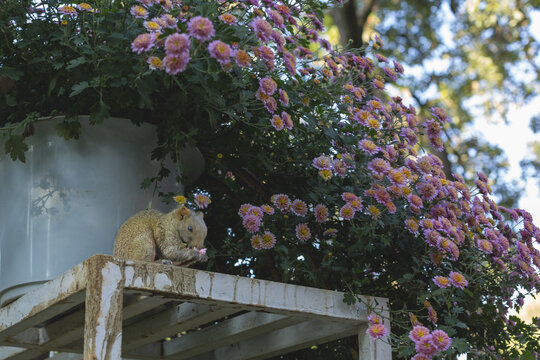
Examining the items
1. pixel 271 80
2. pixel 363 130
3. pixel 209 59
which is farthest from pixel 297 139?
pixel 209 59

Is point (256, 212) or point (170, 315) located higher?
point (256, 212)

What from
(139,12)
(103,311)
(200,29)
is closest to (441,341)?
(103,311)

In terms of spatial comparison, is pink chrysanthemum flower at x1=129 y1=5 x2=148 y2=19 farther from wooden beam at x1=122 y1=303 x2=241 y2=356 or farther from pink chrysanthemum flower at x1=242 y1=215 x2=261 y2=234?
wooden beam at x1=122 y1=303 x2=241 y2=356

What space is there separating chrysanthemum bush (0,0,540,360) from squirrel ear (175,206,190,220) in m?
0.21

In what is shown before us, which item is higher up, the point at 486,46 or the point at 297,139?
the point at 486,46

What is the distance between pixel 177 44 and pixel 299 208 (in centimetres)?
59

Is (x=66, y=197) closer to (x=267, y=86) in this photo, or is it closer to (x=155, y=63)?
(x=155, y=63)

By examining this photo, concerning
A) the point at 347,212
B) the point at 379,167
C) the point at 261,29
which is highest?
the point at 261,29

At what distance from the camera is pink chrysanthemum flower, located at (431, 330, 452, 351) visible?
66.7 inches

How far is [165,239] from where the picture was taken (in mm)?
1674

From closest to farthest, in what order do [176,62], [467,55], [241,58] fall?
[176,62] → [241,58] → [467,55]

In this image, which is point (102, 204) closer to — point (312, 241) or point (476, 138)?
point (312, 241)

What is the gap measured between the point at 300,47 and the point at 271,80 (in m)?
0.56

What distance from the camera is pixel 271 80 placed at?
1.84 meters
